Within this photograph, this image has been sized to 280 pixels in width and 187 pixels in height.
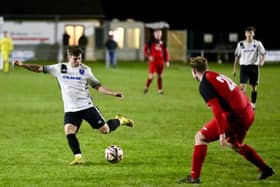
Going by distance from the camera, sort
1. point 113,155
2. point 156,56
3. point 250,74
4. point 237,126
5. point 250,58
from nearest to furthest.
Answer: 1. point 237,126
2. point 113,155
3. point 250,58
4. point 250,74
5. point 156,56

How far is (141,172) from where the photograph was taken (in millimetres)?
11344

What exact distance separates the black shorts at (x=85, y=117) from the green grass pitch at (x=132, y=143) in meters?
0.69

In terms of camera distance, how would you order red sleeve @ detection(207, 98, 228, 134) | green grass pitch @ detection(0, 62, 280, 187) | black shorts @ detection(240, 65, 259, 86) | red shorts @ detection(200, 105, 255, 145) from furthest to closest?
1. black shorts @ detection(240, 65, 259, 86)
2. green grass pitch @ detection(0, 62, 280, 187)
3. red shorts @ detection(200, 105, 255, 145)
4. red sleeve @ detection(207, 98, 228, 134)

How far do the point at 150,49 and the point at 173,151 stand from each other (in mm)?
12276

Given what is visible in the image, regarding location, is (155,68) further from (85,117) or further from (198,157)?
(198,157)

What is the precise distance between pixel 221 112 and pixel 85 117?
320 centimetres

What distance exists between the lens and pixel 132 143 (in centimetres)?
1446

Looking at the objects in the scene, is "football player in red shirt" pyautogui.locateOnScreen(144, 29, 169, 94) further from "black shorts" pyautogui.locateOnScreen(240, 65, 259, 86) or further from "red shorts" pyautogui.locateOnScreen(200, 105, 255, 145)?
"red shorts" pyautogui.locateOnScreen(200, 105, 255, 145)

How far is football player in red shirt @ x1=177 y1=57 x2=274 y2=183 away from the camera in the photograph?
963cm

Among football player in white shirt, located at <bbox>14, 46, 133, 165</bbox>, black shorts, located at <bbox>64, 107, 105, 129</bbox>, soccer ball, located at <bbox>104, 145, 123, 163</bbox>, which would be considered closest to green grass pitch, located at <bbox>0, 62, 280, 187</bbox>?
soccer ball, located at <bbox>104, 145, 123, 163</bbox>

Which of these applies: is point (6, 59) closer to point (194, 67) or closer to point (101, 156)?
point (101, 156)

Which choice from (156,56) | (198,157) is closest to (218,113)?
(198,157)

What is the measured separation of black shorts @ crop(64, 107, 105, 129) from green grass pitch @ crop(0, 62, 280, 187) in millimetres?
694

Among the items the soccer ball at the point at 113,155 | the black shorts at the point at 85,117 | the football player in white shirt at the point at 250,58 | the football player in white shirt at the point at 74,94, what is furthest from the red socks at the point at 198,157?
the football player in white shirt at the point at 250,58
